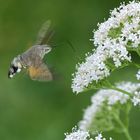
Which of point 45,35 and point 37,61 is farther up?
point 45,35

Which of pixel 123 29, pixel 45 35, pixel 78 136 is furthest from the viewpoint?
pixel 45 35

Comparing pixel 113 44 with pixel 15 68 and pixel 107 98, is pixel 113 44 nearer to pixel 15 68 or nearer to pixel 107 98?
pixel 15 68

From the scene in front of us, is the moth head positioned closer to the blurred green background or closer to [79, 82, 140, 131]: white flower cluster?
[79, 82, 140, 131]: white flower cluster

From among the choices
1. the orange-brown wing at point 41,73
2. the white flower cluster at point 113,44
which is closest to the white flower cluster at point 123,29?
the white flower cluster at point 113,44

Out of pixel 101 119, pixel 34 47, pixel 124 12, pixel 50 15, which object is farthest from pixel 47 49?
pixel 50 15

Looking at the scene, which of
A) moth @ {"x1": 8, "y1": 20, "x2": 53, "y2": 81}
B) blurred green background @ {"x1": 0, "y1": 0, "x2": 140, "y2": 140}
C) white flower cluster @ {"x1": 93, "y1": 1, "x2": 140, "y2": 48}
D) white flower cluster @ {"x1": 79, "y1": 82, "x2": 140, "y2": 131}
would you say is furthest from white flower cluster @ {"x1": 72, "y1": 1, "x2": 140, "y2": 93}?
blurred green background @ {"x1": 0, "y1": 0, "x2": 140, "y2": 140}

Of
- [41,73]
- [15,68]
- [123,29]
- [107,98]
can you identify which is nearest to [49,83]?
[107,98]

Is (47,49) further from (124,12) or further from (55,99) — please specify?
(55,99)
